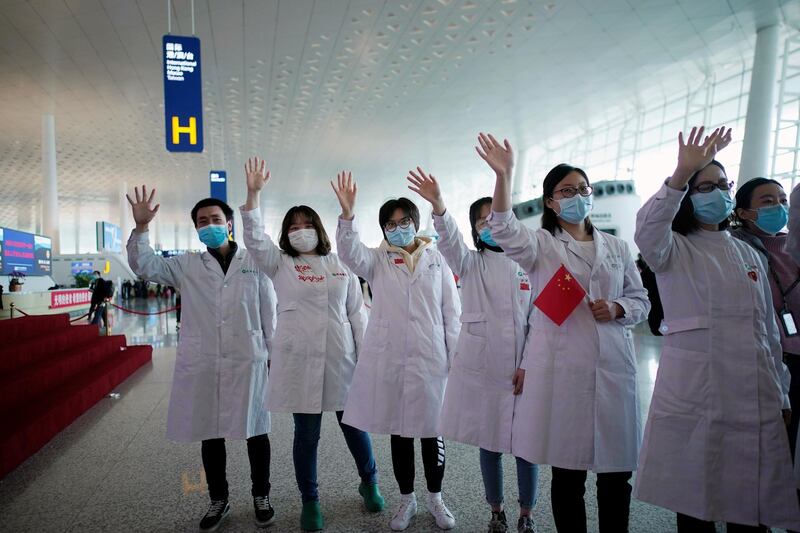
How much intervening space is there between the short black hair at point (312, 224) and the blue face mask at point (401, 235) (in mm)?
403

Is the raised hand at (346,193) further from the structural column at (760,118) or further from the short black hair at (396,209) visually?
the structural column at (760,118)

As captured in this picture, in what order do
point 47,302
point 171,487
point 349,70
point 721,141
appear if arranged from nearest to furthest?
1. point 721,141
2. point 171,487
3. point 47,302
4. point 349,70

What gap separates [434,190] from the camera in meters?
2.44

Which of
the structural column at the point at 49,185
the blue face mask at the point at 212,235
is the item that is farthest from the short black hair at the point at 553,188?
the structural column at the point at 49,185

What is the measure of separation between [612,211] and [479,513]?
15.2 m

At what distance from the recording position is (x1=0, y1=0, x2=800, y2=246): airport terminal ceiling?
1005cm

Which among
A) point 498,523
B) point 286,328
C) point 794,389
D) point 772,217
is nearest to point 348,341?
point 286,328

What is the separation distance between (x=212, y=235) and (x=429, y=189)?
4.32 feet

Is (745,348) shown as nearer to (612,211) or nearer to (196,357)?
(196,357)

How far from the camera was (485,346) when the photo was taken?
2.42 m

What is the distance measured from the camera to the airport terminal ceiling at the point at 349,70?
10047 mm

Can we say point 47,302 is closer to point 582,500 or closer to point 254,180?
point 254,180

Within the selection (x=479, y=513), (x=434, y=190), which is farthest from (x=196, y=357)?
(x=479, y=513)

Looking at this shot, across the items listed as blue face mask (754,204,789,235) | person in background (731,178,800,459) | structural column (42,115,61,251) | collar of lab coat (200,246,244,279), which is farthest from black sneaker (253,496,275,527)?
structural column (42,115,61,251)
